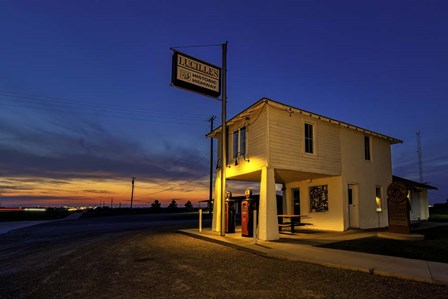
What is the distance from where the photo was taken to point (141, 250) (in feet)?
33.8

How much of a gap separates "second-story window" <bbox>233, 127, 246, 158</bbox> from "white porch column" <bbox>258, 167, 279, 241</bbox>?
2544 millimetres

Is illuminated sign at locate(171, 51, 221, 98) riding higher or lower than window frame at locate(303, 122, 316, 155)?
higher

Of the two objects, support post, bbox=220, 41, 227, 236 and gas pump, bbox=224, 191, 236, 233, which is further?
gas pump, bbox=224, 191, 236, 233

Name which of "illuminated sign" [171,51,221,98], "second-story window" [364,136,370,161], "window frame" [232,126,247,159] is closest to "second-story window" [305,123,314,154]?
"window frame" [232,126,247,159]

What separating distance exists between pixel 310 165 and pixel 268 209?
354 centimetres

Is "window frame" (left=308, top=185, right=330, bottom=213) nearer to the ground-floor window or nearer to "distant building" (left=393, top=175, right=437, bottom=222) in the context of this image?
the ground-floor window

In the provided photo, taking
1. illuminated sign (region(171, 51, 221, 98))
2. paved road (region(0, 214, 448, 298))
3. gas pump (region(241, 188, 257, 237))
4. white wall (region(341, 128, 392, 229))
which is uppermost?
illuminated sign (region(171, 51, 221, 98))

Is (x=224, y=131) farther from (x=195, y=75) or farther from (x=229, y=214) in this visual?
(x=229, y=214)

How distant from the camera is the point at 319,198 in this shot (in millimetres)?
17172

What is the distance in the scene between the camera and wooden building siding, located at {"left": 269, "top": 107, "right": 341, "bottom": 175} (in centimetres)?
1350

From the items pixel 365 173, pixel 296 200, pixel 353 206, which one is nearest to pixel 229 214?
pixel 296 200

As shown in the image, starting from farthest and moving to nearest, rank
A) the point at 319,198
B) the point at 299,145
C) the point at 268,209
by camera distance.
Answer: the point at 319,198 < the point at 299,145 < the point at 268,209

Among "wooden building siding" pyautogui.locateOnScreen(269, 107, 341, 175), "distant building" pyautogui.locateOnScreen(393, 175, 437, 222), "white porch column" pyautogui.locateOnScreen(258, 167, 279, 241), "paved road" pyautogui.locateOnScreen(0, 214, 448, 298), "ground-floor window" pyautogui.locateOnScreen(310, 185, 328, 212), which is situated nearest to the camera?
"paved road" pyautogui.locateOnScreen(0, 214, 448, 298)

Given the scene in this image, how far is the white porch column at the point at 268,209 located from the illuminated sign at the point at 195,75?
4.75 m
